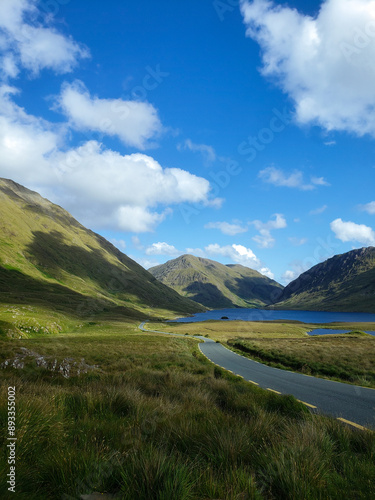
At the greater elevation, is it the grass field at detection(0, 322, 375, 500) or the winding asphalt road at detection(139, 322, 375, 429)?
the grass field at detection(0, 322, 375, 500)

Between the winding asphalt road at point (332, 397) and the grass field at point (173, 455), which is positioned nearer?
the grass field at point (173, 455)

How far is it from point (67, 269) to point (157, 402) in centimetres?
18506

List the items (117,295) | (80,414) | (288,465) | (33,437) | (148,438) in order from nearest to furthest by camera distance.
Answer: (288,465)
(33,437)
(148,438)
(80,414)
(117,295)

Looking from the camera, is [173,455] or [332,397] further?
[332,397]

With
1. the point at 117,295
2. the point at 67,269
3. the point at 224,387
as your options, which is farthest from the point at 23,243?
the point at 224,387

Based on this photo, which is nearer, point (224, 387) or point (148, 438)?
point (148, 438)

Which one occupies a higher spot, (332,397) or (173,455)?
(173,455)

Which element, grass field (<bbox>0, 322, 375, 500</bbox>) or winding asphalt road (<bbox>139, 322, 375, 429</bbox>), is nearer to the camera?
grass field (<bbox>0, 322, 375, 500</bbox>)

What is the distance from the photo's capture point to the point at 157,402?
21.6 feet

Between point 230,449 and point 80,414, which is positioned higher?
point 230,449

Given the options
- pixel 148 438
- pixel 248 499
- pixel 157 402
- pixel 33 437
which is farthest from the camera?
pixel 157 402

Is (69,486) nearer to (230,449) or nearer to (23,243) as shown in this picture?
(230,449)

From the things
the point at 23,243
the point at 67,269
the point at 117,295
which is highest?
the point at 23,243

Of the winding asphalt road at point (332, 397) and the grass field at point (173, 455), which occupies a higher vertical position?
the grass field at point (173, 455)
